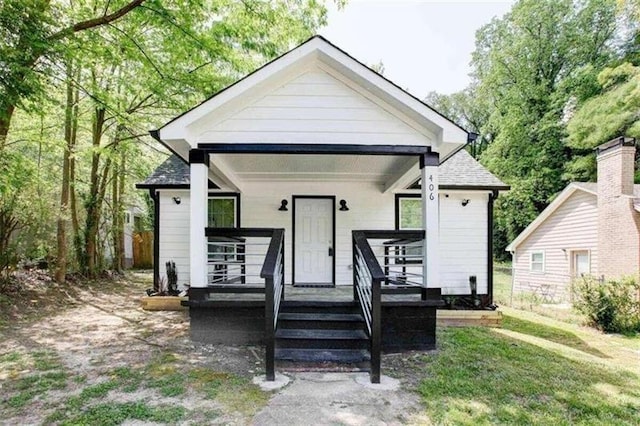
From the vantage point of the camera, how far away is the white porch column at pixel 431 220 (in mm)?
5457

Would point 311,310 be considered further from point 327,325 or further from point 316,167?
point 316,167

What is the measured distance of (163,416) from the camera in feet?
11.0

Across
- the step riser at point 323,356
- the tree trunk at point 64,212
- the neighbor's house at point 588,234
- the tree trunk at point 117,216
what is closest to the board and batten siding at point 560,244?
the neighbor's house at point 588,234

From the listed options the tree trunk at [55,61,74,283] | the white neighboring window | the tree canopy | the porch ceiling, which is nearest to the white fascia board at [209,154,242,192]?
the porch ceiling

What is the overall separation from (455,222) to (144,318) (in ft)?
24.1

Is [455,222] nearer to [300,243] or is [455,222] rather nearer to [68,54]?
[300,243]

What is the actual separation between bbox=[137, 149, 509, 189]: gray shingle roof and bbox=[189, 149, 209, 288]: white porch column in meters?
3.35

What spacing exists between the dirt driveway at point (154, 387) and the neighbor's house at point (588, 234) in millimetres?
8943

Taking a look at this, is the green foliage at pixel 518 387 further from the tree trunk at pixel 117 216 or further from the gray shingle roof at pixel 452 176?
the tree trunk at pixel 117 216

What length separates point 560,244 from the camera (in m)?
13.8

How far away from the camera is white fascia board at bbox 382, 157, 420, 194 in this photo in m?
6.54

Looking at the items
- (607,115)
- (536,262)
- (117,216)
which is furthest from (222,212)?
(607,115)

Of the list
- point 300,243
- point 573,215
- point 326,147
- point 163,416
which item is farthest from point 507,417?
point 573,215

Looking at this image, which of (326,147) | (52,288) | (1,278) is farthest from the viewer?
(52,288)
